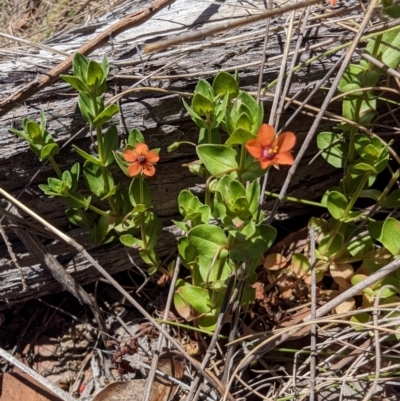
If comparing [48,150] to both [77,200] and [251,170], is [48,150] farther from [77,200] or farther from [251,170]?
[251,170]

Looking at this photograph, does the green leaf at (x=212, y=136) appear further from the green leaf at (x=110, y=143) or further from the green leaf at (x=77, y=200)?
the green leaf at (x=77, y=200)

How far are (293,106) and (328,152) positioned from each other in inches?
8.9

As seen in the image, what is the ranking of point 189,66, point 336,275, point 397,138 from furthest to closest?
1. point 397,138
2. point 336,275
3. point 189,66

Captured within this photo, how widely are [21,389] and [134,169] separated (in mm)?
1125

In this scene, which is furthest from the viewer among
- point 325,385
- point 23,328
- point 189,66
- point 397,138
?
point 23,328

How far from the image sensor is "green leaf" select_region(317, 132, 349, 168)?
6.14 ft

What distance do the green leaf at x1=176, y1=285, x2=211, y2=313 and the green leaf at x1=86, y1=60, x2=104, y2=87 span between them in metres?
0.82

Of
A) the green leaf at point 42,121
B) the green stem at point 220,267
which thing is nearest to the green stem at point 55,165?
the green leaf at point 42,121

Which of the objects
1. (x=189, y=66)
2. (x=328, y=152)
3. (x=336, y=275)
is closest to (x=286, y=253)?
(x=336, y=275)

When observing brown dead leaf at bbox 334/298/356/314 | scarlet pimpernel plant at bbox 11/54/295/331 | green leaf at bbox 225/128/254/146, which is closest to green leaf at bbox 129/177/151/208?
scarlet pimpernel plant at bbox 11/54/295/331

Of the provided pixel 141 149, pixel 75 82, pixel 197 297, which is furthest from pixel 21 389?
pixel 75 82

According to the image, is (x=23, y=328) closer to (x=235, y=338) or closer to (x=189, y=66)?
(x=235, y=338)

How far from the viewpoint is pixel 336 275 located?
1962 millimetres

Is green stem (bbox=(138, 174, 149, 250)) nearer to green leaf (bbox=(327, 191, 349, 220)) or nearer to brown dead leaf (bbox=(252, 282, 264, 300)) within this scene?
brown dead leaf (bbox=(252, 282, 264, 300))
